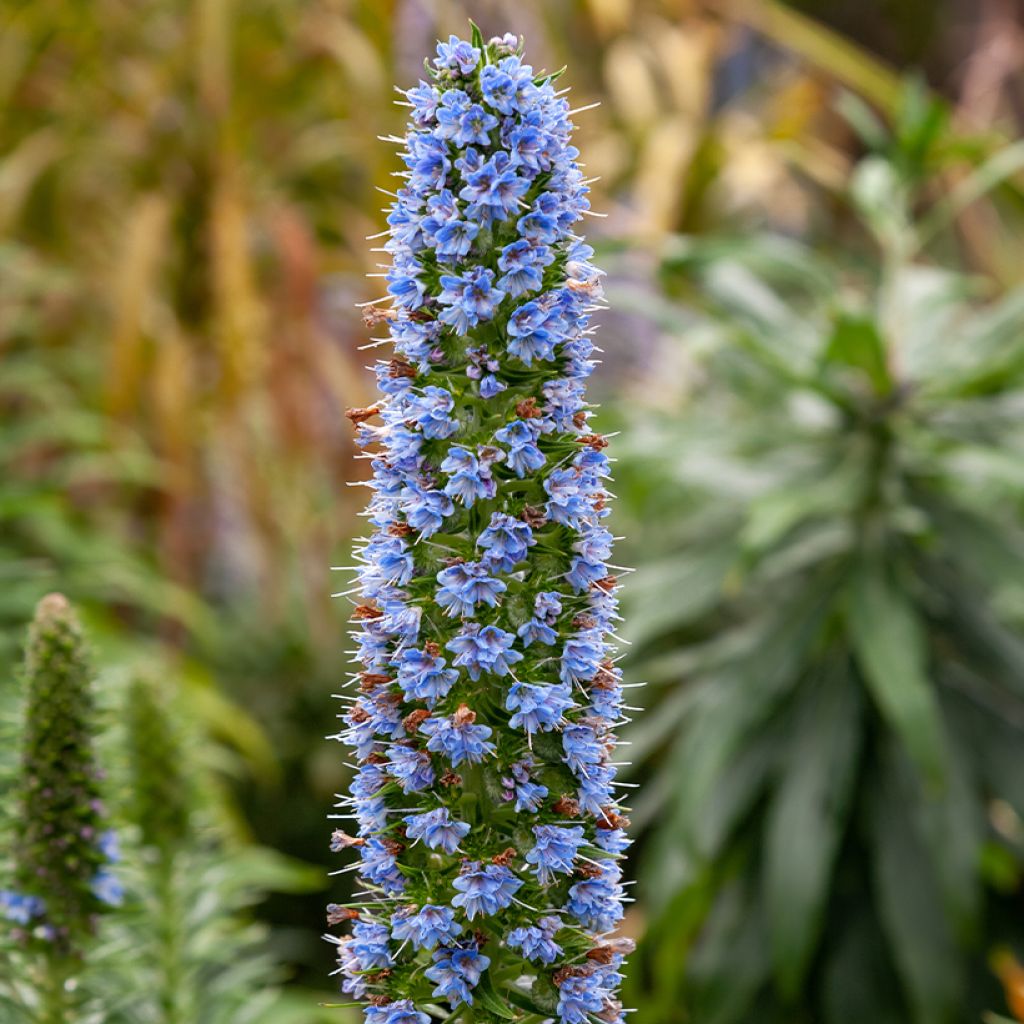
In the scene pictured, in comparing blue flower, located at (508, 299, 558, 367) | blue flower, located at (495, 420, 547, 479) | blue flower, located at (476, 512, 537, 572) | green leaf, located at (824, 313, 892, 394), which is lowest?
blue flower, located at (476, 512, 537, 572)

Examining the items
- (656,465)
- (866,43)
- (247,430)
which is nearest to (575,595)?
(656,465)

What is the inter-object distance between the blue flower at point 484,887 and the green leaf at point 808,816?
6.52 feet

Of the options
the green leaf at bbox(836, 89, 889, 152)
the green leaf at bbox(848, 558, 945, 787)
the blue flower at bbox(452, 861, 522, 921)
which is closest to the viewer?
the blue flower at bbox(452, 861, 522, 921)

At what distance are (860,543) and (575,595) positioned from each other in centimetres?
231

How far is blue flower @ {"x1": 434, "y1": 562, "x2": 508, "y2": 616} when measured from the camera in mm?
1263

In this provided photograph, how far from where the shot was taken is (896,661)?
3.11 metres

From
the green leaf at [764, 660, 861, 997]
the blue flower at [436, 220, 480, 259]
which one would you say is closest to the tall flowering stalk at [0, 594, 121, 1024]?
the blue flower at [436, 220, 480, 259]

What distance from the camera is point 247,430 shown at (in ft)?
16.2

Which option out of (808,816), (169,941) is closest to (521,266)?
(169,941)

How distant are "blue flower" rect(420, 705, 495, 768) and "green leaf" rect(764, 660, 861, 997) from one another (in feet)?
6.69

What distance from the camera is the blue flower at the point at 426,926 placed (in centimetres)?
126

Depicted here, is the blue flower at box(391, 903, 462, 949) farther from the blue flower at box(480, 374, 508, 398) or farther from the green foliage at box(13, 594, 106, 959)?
the green foliage at box(13, 594, 106, 959)

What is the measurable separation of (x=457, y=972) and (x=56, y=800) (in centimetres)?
70

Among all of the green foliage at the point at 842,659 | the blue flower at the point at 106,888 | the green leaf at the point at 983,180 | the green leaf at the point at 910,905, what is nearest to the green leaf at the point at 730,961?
the green foliage at the point at 842,659
